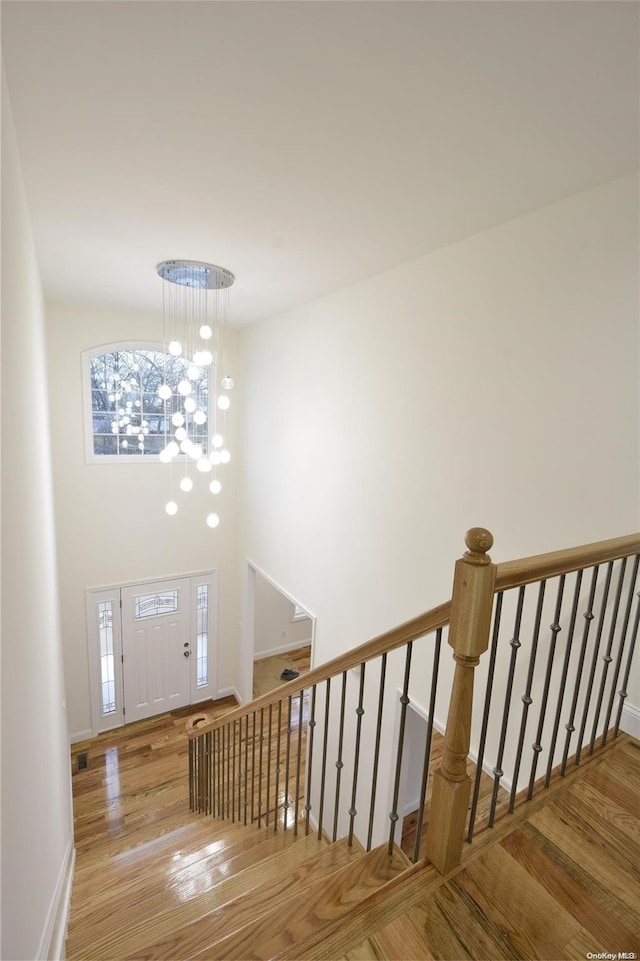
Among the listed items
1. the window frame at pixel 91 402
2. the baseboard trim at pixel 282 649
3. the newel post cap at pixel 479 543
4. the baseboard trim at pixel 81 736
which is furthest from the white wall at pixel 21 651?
the baseboard trim at pixel 282 649

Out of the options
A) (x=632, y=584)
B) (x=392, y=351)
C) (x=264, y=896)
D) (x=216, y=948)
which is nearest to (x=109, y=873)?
(x=264, y=896)

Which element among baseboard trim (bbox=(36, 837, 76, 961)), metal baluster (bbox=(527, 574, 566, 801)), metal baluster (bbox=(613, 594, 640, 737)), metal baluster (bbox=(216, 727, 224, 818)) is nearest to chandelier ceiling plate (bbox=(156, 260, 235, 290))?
metal baluster (bbox=(527, 574, 566, 801))

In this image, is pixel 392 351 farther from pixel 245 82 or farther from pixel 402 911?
pixel 402 911

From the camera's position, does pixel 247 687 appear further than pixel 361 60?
Yes

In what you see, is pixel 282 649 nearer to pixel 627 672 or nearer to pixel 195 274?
pixel 195 274

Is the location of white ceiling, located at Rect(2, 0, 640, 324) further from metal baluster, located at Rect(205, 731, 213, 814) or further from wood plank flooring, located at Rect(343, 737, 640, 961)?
metal baluster, located at Rect(205, 731, 213, 814)

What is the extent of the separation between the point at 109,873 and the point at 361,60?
489 centimetres

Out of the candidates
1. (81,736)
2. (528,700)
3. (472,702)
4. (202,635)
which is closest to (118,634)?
(202,635)

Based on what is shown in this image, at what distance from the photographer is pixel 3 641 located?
145 cm

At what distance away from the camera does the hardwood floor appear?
50.9 inches

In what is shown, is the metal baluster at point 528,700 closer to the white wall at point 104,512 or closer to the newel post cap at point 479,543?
the newel post cap at point 479,543

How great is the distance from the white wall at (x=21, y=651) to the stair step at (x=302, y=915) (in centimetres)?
62

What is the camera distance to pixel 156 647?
611 cm

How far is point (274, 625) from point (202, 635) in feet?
5.33
